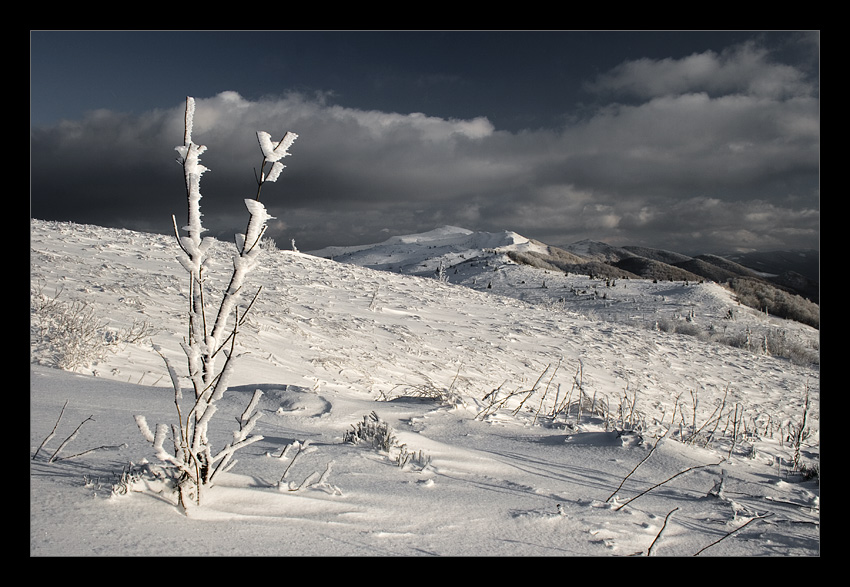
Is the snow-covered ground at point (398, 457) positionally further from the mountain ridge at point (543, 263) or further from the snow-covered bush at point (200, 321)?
the mountain ridge at point (543, 263)

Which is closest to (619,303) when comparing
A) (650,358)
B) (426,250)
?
(650,358)

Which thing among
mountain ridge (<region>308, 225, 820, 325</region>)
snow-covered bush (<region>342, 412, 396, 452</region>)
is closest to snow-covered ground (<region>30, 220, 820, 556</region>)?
snow-covered bush (<region>342, 412, 396, 452</region>)

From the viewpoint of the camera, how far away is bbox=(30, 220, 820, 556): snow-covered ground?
1.80 m

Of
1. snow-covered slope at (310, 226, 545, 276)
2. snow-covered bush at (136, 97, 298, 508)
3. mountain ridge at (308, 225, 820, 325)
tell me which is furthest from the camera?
snow-covered slope at (310, 226, 545, 276)

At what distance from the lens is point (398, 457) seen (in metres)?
2.71

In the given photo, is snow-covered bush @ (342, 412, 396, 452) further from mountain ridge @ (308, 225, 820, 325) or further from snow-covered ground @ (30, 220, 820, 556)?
mountain ridge @ (308, 225, 820, 325)

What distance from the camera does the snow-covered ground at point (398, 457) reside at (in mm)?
1798

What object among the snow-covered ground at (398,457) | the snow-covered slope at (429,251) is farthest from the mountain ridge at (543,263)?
the snow-covered ground at (398,457)

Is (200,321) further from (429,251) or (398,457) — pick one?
(429,251)

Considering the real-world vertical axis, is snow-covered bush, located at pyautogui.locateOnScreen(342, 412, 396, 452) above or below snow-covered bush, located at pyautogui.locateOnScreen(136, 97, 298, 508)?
below

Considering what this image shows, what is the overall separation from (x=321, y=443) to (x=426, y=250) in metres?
44.8

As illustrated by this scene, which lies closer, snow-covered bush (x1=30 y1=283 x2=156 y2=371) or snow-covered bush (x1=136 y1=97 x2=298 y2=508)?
snow-covered bush (x1=136 y1=97 x2=298 y2=508)

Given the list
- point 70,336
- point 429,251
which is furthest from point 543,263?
point 70,336
